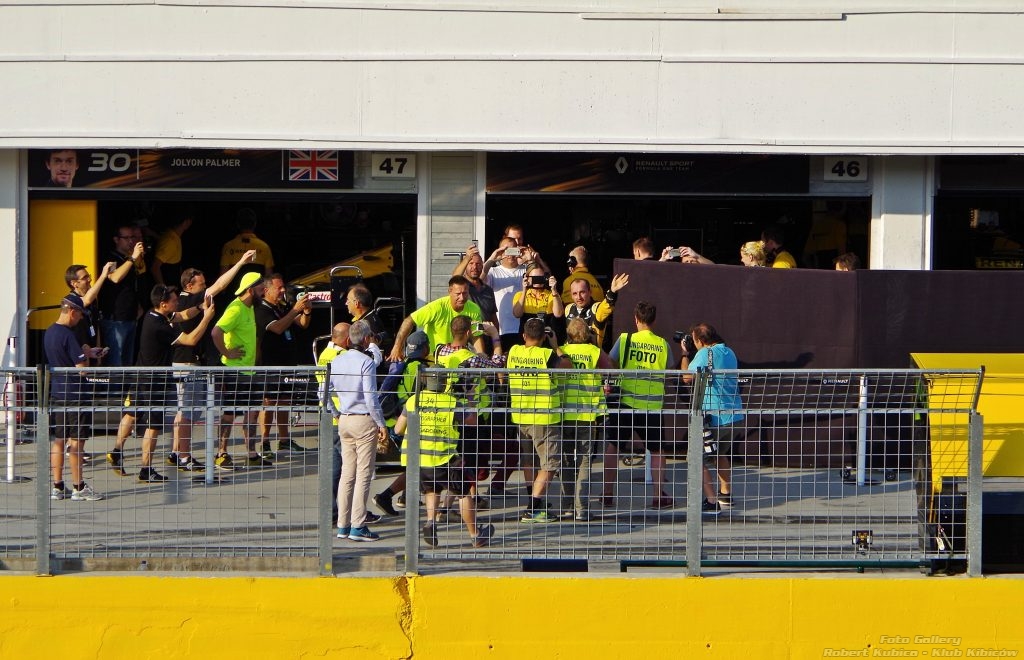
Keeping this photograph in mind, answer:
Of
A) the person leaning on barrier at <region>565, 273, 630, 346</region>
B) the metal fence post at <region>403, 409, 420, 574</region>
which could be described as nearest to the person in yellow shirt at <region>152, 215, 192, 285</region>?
the person leaning on barrier at <region>565, 273, 630, 346</region>

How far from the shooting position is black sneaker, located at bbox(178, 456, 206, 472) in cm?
729

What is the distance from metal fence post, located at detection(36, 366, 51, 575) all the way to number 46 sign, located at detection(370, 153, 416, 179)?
252 inches

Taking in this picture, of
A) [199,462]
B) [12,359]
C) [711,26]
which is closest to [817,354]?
[711,26]

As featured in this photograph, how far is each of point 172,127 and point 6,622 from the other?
6.69 meters

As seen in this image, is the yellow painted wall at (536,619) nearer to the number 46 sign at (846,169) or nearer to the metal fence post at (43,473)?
the metal fence post at (43,473)

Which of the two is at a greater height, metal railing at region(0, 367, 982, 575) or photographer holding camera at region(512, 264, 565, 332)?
photographer holding camera at region(512, 264, 565, 332)

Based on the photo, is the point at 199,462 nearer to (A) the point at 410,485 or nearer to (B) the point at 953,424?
(A) the point at 410,485

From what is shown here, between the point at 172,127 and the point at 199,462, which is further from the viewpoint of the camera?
the point at 172,127

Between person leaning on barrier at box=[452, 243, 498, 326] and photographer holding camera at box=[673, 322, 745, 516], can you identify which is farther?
person leaning on barrier at box=[452, 243, 498, 326]

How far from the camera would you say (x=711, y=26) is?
12.7 meters

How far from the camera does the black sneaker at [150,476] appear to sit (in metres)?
7.36

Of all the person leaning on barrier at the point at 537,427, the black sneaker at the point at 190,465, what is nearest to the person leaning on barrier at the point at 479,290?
the person leaning on barrier at the point at 537,427

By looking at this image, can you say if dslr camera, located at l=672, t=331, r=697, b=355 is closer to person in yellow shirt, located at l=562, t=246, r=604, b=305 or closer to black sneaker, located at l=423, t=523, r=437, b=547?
person in yellow shirt, located at l=562, t=246, r=604, b=305

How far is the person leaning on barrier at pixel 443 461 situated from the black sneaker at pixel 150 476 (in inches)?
55.8
